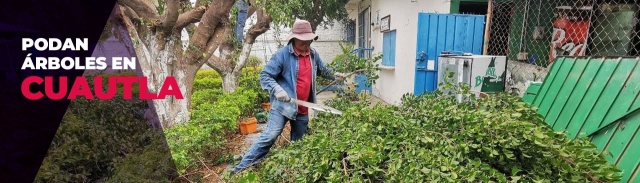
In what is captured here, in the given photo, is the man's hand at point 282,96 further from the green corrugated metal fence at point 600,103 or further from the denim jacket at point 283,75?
the green corrugated metal fence at point 600,103

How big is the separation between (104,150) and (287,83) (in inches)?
73.5

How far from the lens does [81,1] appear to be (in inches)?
174

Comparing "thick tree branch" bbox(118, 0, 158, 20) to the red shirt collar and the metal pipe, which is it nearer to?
the red shirt collar

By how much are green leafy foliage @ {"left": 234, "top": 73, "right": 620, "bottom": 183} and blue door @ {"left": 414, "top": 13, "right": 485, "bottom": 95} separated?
3.22 m

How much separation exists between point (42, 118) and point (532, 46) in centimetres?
637

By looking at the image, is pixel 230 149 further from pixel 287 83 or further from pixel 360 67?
pixel 360 67

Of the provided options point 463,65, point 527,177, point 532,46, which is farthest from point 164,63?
point 532,46

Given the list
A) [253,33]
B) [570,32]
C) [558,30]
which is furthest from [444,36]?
[253,33]

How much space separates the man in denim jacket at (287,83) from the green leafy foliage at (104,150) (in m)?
0.71

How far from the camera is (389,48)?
278 inches

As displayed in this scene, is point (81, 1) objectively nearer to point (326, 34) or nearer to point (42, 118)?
point (42, 118)

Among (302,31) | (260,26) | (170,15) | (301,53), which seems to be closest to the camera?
(302,31)

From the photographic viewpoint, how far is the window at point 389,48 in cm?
668

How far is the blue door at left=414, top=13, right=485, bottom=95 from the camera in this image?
5.01 metres
